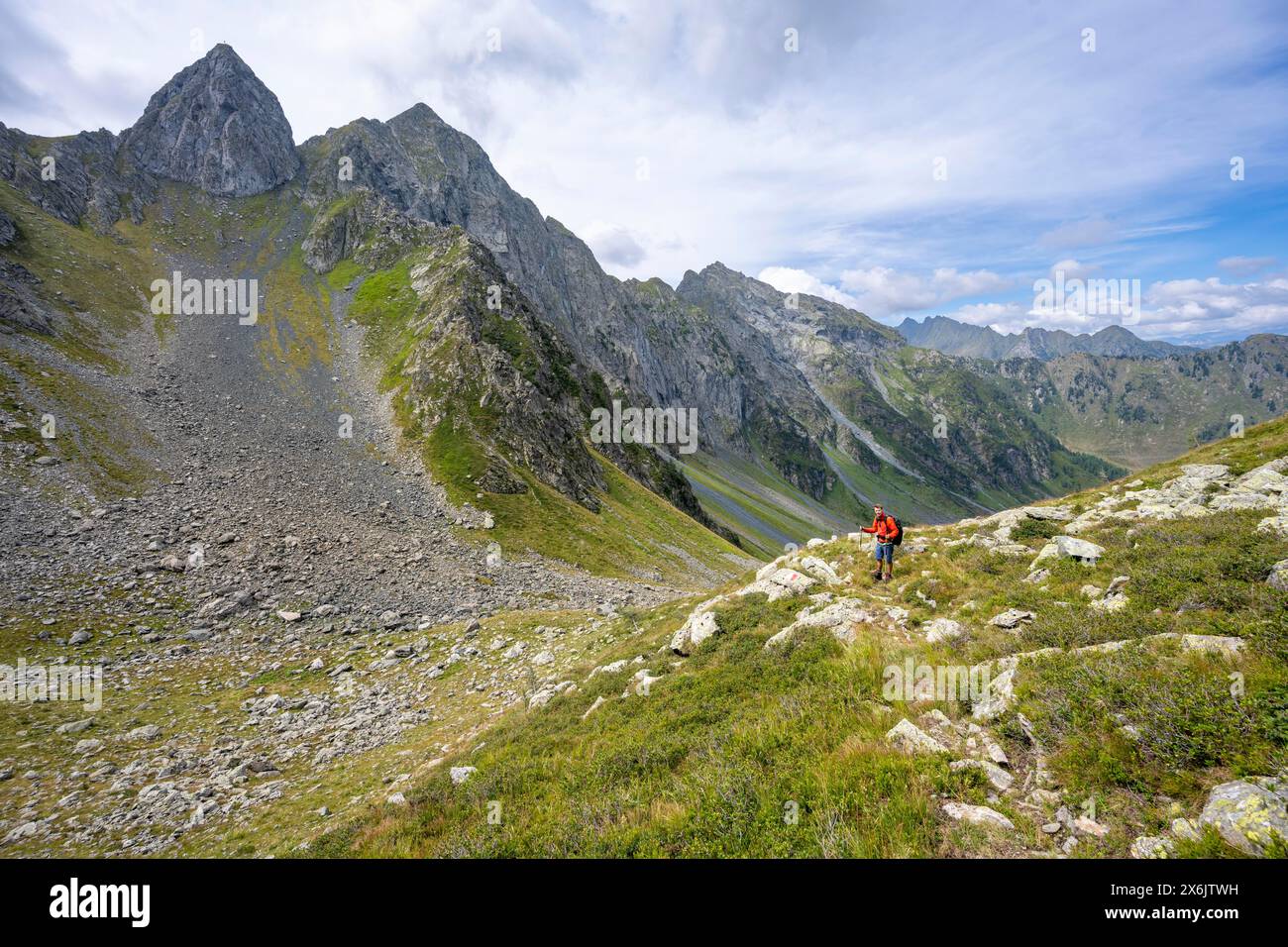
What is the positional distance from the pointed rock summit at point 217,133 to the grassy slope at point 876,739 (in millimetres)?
169623

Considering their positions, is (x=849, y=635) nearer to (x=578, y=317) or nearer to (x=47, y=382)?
(x=47, y=382)

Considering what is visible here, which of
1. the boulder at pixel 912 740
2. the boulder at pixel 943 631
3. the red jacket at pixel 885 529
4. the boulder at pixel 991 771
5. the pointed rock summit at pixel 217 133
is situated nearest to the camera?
the boulder at pixel 991 771

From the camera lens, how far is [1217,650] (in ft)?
24.6

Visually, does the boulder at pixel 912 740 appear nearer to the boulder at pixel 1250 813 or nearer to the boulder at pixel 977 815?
the boulder at pixel 977 815

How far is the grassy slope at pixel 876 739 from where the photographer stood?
616cm

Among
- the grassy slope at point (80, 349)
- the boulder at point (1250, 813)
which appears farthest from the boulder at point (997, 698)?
the grassy slope at point (80, 349)

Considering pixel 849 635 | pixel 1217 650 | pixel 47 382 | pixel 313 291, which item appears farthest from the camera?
pixel 313 291

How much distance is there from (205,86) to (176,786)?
199067 mm

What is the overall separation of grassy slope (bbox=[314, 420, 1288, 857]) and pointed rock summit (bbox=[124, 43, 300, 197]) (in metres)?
170

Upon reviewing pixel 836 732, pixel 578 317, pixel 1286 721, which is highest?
pixel 578 317

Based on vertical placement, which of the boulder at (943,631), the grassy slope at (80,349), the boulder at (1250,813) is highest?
the grassy slope at (80,349)

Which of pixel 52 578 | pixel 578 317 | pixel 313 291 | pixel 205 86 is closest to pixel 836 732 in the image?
pixel 52 578

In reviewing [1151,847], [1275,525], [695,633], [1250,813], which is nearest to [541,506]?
[695,633]

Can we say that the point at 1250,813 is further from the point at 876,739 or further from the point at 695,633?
the point at 695,633
